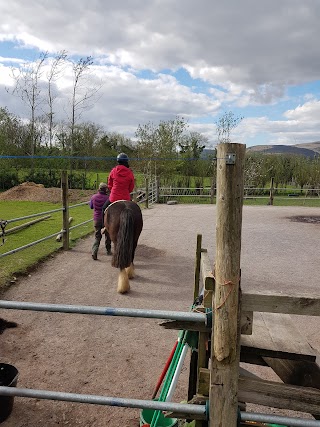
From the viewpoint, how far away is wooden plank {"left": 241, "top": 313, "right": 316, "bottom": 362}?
195 cm

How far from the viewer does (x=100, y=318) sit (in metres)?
4.37

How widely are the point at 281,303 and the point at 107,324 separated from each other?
294 centimetres

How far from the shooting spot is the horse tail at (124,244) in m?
5.15

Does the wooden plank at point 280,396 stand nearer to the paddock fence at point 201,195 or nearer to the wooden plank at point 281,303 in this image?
the wooden plank at point 281,303

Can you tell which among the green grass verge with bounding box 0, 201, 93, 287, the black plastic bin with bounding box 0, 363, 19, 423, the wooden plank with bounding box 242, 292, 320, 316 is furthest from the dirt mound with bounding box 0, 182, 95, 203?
the wooden plank with bounding box 242, 292, 320, 316

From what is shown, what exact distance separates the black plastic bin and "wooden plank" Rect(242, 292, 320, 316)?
189 cm

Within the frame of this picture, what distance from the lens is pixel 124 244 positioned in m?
5.19

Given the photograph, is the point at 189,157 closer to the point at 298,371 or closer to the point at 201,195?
the point at 201,195

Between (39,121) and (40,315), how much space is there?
2287cm

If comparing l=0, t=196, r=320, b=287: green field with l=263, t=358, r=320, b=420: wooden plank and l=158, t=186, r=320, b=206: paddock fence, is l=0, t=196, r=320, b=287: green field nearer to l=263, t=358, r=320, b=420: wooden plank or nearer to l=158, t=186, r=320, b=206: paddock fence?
l=263, t=358, r=320, b=420: wooden plank

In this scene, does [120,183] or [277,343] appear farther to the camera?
[120,183]

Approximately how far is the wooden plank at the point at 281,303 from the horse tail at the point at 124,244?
3.58m

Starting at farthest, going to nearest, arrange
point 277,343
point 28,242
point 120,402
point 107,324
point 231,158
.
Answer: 1. point 28,242
2. point 107,324
3. point 277,343
4. point 120,402
5. point 231,158

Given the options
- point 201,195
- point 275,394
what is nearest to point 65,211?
point 275,394
